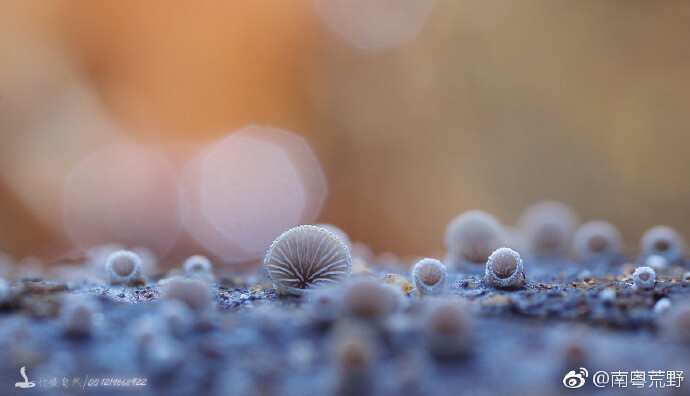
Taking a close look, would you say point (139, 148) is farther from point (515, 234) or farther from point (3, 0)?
point (515, 234)

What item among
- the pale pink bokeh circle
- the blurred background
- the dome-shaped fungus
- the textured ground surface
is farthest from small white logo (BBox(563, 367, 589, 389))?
the blurred background

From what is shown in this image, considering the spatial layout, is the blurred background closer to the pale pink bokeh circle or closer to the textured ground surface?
the pale pink bokeh circle

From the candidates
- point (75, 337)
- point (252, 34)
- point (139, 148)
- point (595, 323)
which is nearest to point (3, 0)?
point (139, 148)

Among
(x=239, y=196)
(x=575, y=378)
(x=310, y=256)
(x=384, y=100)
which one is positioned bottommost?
(x=575, y=378)

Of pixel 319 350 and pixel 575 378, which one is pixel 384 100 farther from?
pixel 575 378

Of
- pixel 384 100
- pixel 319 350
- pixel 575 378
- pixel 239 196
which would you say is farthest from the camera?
pixel 384 100

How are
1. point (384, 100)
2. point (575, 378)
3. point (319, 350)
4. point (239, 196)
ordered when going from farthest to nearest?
point (384, 100) < point (239, 196) < point (319, 350) < point (575, 378)

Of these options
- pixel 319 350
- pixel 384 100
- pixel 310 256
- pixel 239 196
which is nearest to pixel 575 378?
pixel 319 350
